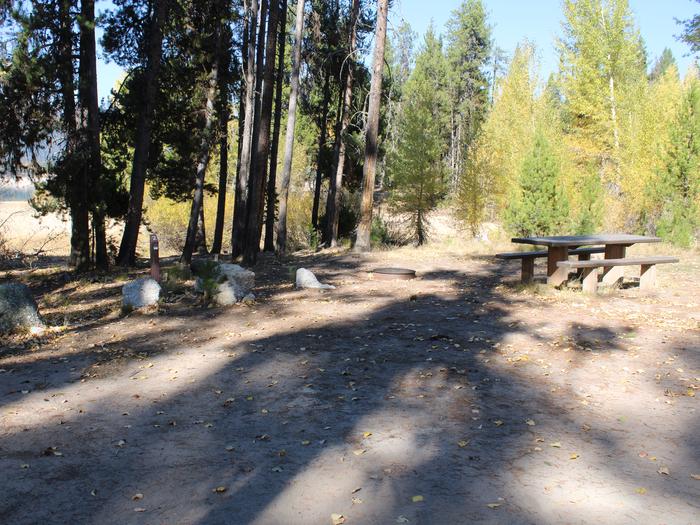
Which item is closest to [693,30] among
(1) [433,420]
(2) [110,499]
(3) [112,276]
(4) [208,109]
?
(4) [208,109]

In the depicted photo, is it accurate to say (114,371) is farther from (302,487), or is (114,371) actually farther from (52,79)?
(52,79)

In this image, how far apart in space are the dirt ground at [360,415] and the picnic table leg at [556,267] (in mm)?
528

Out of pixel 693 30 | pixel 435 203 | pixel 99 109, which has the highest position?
pixel 693 30

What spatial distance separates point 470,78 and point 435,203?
2555 cm

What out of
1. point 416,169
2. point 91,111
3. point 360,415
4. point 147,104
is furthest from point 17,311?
point 416,169

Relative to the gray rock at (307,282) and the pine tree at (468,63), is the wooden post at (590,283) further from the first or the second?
the pine tree at (468,63)

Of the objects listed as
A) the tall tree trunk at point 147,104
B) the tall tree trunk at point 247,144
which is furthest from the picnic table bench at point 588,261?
the tall tree trunk at point 247,144

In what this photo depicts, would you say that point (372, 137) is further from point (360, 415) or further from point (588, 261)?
point (360, 415)

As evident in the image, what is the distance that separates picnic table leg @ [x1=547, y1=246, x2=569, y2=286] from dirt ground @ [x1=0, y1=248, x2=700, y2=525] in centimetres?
53

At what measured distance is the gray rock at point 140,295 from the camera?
9156 millimetres

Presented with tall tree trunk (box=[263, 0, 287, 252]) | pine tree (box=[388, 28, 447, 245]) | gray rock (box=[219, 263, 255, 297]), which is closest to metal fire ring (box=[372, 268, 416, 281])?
gray rock (box=[219, 263, 255, 297])

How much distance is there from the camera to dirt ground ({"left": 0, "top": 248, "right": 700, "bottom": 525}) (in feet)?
11.3

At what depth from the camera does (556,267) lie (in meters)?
9.93

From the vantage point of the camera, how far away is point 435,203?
2641cm
